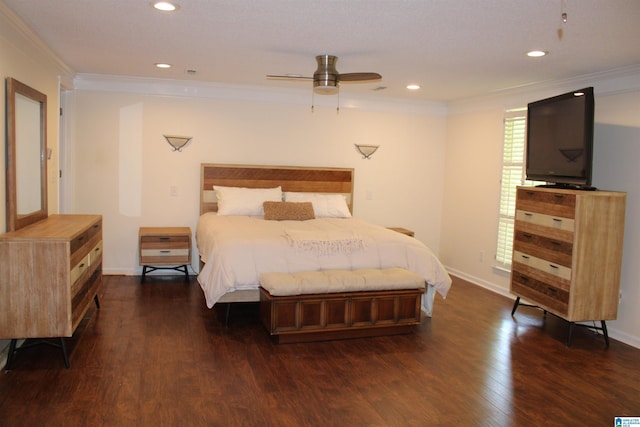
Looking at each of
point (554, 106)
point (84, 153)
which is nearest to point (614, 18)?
point (554, 106)

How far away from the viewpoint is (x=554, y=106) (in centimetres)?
443

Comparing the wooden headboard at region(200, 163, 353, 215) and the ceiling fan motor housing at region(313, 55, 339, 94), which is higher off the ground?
the ceiling fan motor housing at region(313, 55, 339, 94)

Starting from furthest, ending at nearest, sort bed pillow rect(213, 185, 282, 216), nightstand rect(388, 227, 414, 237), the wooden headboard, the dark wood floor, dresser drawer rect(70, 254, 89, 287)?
nightstand rect(388, 227, 414, 237), the wooden headboard, bed pillow rect(213, 185, 282, 216), dresser drawer rect(70, 254, 89, 287), the dark wood floor

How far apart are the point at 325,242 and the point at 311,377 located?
1.33m

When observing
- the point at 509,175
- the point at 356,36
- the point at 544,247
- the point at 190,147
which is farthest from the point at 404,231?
the point at 356,36

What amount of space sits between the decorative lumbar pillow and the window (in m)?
2.16

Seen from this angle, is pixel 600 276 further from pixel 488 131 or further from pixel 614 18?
pixel 488 131

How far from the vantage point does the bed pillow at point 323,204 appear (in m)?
6.04

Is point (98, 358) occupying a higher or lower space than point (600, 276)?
lower

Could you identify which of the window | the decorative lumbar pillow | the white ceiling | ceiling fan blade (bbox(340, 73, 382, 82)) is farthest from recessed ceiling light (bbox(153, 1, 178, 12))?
the window

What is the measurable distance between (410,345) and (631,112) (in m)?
2.70

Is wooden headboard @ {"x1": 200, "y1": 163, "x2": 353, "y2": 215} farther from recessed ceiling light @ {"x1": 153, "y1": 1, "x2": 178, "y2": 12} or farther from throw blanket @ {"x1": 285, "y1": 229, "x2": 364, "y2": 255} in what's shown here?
recessed ceiling light @ {"x1": 153, "y1": 1, "x2": 178, "y2": 12}

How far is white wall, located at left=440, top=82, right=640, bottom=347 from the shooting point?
4301mm

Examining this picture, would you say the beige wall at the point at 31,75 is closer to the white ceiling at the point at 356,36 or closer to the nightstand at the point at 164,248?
the white ceiling at the point at 356,36
